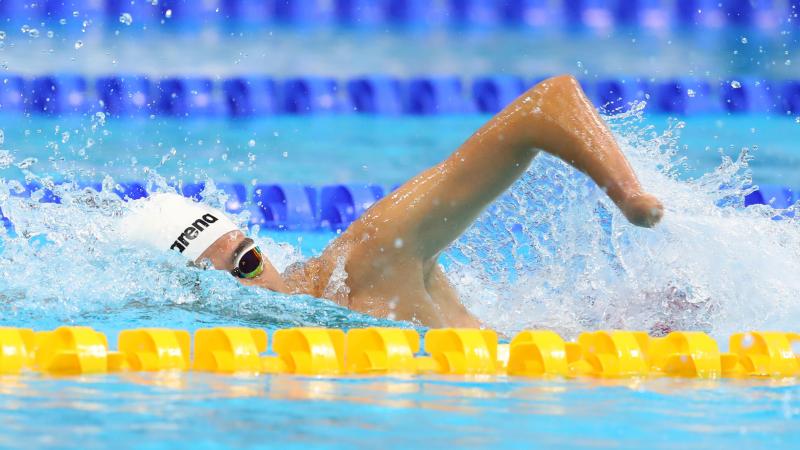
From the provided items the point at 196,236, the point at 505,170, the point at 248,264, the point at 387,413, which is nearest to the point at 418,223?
the point at 505,170

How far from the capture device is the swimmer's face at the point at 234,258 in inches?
97.0

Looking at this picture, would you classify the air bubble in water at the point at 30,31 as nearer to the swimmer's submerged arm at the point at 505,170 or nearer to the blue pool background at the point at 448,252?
the blue pool background at the point at 448,252

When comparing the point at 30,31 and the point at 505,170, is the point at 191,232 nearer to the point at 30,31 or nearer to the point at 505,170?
the point at 505,170

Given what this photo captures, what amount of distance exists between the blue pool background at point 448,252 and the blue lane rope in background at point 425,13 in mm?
14

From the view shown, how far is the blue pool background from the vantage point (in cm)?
160

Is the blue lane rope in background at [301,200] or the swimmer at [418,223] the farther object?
the blue lane rope in background at [301,200]

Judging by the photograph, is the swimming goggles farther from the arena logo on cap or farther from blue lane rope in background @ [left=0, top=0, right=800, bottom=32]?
blue lane rope in background @ [left=0, top=0, right=800, bottom=32]

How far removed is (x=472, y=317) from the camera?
8.68 feet

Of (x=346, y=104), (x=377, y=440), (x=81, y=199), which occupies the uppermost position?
(x=346, y=104)

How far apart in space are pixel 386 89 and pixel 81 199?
329 centimetres

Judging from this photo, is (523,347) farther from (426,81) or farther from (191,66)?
(191,66)

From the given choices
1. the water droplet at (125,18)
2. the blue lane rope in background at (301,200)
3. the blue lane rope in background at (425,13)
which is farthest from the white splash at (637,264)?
the water droplet at (125,18)

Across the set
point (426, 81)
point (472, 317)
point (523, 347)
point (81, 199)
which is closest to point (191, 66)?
point (426, 81)

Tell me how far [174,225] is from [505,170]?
77 cm
